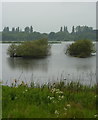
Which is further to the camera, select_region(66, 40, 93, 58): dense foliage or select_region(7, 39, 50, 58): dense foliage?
select_region(66, 40, 93, 58): dense foliage

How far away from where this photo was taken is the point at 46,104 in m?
4.33

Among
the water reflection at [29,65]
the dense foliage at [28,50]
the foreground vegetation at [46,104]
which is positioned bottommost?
the foreground vegetation at [46,104]

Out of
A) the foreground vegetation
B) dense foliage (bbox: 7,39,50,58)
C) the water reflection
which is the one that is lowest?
the foreground vegetation

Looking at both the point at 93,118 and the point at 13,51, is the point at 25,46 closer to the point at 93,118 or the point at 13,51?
the point at 13,51

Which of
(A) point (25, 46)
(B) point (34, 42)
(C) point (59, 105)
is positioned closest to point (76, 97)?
(C) point (59, 105)

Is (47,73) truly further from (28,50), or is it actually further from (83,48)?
(83,48)

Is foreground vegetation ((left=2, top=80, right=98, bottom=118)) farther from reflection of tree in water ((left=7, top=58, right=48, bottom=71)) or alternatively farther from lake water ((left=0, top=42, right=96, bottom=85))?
reflection of tree in water ((left=7, top=58, right=48, bottom=71))

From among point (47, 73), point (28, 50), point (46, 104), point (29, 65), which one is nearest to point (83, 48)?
point (28, 50)

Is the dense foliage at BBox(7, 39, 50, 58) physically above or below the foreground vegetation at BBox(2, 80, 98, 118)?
above

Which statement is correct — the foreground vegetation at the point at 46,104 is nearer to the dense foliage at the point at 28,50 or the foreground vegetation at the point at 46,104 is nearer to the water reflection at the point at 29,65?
the water reflection at the point at 29,65

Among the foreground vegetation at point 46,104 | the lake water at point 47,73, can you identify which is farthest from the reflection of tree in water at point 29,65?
the foreground vegetation at point 46,104

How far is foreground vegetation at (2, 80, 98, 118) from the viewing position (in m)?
3.80

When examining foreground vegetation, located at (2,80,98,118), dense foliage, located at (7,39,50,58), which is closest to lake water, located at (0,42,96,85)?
foreground vegetation, located at (2,80,98,118)

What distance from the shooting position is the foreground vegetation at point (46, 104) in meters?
3.80
